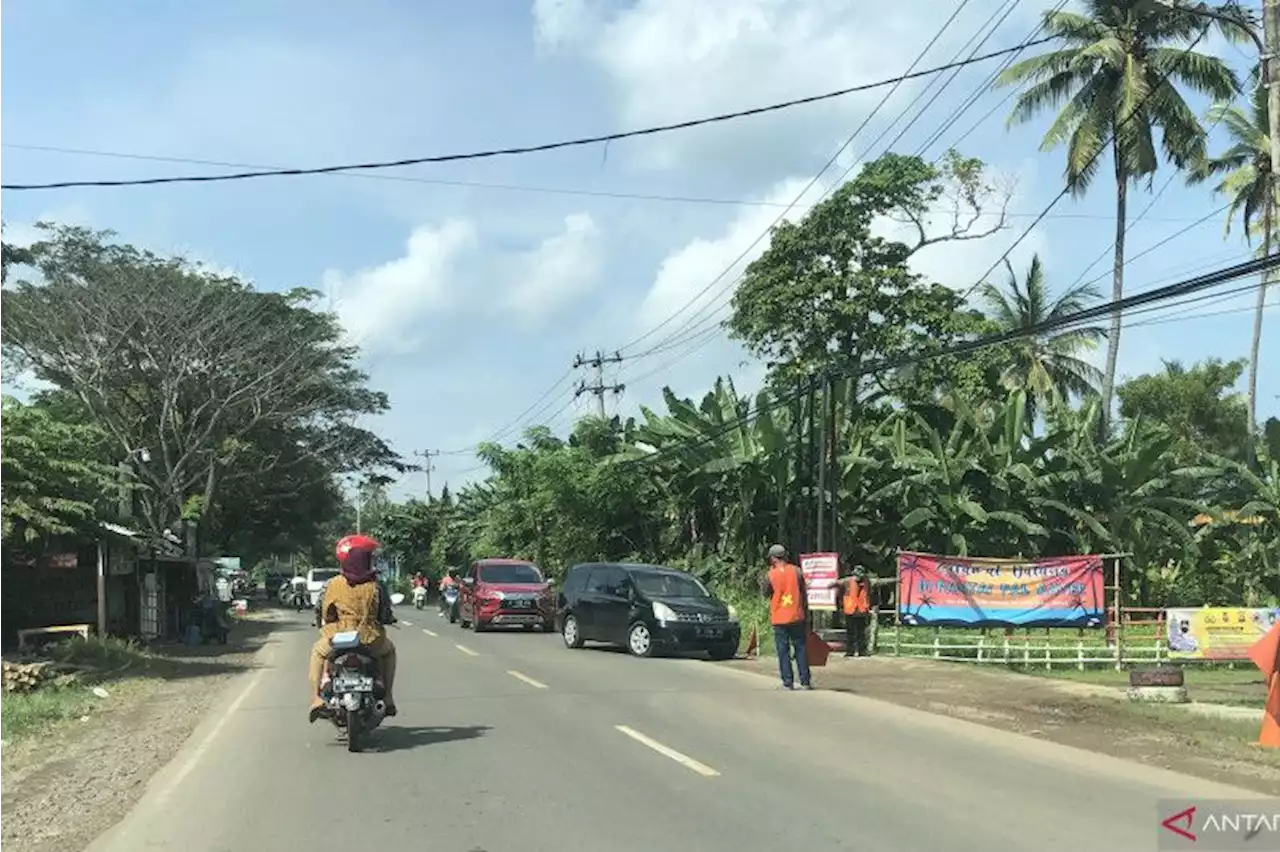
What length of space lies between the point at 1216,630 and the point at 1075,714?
6.62 meters

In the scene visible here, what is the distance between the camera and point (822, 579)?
22984mm

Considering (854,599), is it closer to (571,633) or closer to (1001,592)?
(1001,592)

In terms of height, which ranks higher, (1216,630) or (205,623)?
(1216,630)

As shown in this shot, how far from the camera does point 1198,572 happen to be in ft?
105

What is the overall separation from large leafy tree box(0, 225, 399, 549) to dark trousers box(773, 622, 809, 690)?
26.3 metres

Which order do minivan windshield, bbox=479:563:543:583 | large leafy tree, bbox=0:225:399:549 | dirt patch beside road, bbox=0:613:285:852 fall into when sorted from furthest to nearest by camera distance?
1. large leafy tree, bbox=0:225:399:549
2. minivan windshield, bbox=479:563:543:583
3. dirt patch beside road, bbox=0:613:285:852

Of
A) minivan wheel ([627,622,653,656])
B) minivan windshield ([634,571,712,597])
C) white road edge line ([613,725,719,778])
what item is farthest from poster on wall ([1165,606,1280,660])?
white road edge line ([613,725,719,778])

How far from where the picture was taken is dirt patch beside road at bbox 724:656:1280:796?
10.5 meters

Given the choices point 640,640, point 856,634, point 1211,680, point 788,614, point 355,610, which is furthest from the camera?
point 856,634

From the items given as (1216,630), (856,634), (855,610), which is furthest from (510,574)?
(1216,630)

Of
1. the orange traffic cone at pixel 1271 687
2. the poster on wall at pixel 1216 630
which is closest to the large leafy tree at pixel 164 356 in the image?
the poster on wall at pixel 1216 630

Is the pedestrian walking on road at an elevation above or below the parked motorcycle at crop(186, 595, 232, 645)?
above

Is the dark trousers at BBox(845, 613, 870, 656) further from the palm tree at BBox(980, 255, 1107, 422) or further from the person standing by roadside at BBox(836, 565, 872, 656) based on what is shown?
the palm tree at BBox(980, 255, 1107, 422)

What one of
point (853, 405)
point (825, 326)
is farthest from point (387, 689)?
point (825, 326)
